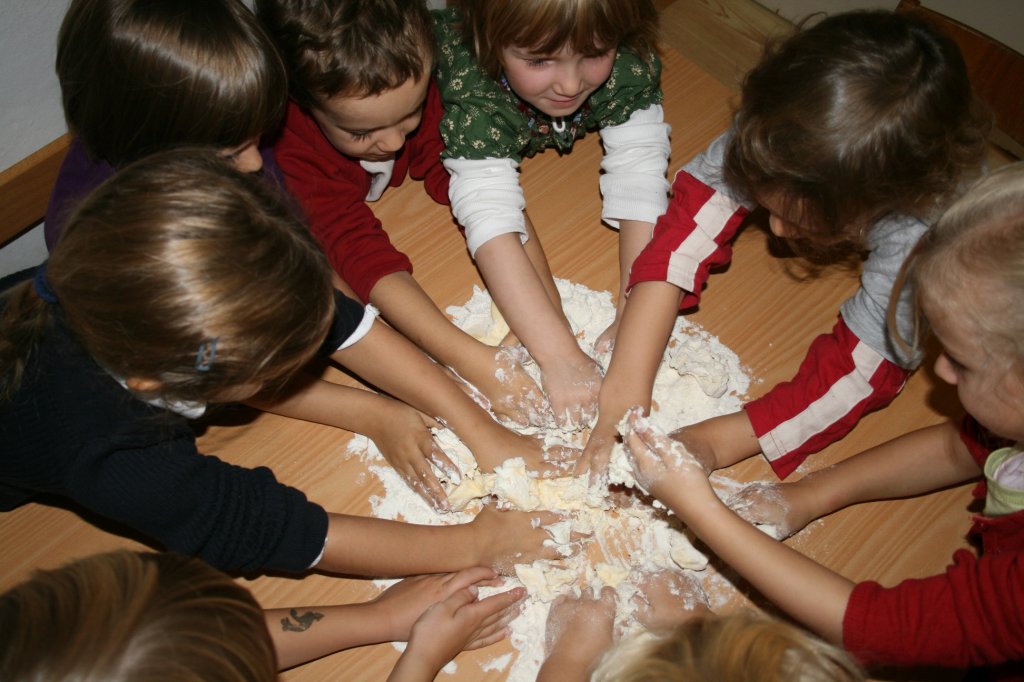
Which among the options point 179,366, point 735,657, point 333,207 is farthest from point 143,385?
point 735,657

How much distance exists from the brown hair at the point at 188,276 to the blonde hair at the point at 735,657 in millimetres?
468

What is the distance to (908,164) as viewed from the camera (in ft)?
2.67

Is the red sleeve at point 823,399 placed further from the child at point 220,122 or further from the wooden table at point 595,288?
the child at point 220,122

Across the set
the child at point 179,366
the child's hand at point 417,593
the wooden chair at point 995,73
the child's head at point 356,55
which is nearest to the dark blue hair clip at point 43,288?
the child at point 179,366

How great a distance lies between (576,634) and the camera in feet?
3.01

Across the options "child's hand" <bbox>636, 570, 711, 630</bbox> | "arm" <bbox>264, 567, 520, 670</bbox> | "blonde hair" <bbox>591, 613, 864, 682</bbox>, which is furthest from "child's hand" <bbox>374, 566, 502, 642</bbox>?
"blonde hair" <bbox>591, 613, 864, 682</bbox>

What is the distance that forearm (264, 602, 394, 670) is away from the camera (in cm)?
89

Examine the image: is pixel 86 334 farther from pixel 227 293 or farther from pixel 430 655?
pixel 430 655

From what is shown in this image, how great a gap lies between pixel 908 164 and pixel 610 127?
0.47 meters

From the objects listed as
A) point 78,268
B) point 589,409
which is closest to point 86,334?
point 78,268

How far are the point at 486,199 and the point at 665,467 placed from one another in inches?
18.3

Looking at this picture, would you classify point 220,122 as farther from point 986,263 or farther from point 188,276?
point 986,263

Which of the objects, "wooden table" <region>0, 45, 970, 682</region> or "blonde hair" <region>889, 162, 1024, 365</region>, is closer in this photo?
"blonde hair" <region>889, 162, 1024, 365</region>

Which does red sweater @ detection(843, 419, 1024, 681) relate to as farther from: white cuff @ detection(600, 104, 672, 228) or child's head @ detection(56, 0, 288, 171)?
child's head @ detection(56, 0, 288, 171)
